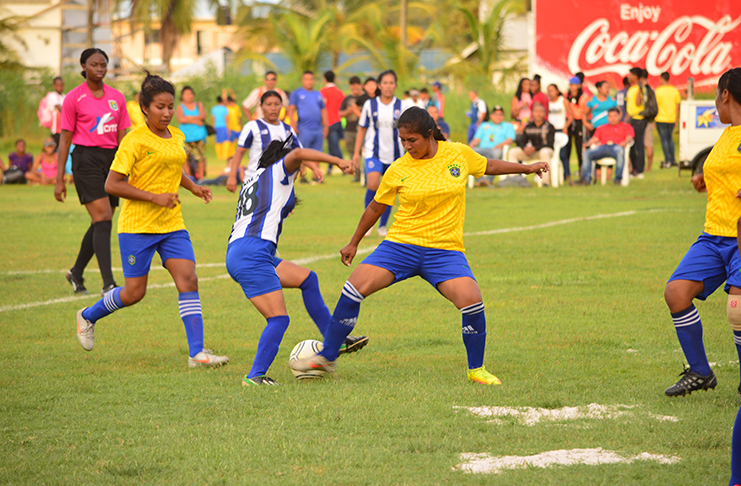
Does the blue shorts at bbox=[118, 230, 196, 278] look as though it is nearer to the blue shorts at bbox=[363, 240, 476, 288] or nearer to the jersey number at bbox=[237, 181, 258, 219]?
the jersey number at bbox=[237, 181, 258, 219]

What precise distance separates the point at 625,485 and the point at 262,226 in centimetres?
283

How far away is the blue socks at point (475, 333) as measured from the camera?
214 inches

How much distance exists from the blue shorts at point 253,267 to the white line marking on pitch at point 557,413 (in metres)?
1.51

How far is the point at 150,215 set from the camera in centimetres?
624

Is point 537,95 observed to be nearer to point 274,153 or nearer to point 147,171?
point 147,171

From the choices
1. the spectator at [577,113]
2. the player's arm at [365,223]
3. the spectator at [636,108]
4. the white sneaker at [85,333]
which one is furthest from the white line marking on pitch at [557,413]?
the spectator at [636,108]

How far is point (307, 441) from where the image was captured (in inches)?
174

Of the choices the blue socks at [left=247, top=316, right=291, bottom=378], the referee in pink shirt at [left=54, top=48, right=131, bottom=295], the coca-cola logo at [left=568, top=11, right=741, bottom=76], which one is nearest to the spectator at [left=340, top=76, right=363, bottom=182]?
the coca-cola logo at [left=568, top=11, right=741, bottom=76]

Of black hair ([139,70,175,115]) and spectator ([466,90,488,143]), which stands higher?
spectator ([466,90,488,143])

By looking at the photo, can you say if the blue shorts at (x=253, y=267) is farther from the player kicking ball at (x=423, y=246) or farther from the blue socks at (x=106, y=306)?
the blue socks at (x=106, y=306)

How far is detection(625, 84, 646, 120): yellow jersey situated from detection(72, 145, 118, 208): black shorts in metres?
16.0

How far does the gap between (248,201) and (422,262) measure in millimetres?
1182

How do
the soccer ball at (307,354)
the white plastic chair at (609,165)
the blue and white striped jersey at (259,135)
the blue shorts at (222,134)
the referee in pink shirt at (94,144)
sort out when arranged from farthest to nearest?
1. the blue shorts at (222,134)
2. the white plastic chair at (609,165)
3. the blue and white striped jersey at (259,135)
4. the referee in pink shirt at (94,144)
5. the soccer ball at (307,354)

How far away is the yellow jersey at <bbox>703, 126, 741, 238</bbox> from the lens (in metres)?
4.91
